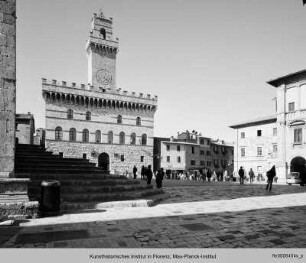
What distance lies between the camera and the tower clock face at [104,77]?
37625 mm

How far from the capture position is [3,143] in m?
6.42

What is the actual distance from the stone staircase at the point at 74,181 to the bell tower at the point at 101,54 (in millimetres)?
27093

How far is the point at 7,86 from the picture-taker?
6512 mm

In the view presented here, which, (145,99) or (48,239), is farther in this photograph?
(145,99)

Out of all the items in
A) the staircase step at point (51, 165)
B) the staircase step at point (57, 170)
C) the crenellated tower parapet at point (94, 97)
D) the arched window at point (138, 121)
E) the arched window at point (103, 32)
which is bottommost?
the staircase step at point (57, 170)

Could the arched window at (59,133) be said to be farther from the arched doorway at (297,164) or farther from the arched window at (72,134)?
the arched doorway at (297,164)

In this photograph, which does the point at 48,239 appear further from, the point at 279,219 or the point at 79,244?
the point at 279,219

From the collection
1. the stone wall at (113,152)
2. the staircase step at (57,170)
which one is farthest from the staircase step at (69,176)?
the stone wall at (113,152)

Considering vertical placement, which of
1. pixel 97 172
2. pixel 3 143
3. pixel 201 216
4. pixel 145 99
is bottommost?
pixel 201 216

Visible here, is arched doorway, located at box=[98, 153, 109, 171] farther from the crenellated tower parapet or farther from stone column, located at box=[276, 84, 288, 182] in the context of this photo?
stone column, located at box=[276, 84, 288, 182]

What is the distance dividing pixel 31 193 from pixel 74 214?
1859mm

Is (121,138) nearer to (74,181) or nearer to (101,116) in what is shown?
(101,116)

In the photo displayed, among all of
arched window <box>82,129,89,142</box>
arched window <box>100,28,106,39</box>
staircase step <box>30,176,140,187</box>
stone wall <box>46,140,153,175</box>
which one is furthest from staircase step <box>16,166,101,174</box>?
arched window <box>100,28,106,39</box>
